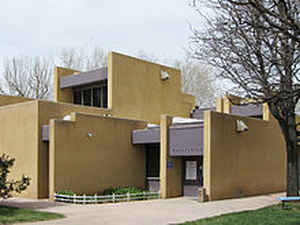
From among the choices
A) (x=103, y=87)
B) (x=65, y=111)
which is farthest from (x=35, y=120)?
(x=103, y=87)

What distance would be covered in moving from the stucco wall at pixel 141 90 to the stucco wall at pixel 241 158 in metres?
7.82

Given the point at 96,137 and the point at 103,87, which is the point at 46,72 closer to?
the point at 103,87

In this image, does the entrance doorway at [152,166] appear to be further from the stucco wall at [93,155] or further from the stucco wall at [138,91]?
the stucco wall at [138,91]

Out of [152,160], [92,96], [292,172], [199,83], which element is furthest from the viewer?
[199,83]

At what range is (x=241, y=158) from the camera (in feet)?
70.2

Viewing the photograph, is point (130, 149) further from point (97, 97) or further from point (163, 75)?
point (163, 75)

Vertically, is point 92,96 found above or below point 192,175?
above

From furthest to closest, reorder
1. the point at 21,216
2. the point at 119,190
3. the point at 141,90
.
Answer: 1. the point at 141,90
2. the point at 119,190
3. the point at 21,216

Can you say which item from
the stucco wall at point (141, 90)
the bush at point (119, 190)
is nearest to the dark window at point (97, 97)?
the stucco wall at point (141, 90)

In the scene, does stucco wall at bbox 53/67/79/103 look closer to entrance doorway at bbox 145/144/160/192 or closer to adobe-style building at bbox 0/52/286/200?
adobe-style building at bbox 0/52/286/200

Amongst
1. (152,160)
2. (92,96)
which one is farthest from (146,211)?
(92,96)

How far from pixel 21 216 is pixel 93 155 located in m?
8.21

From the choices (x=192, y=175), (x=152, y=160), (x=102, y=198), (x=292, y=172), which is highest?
(x=152, y=160)

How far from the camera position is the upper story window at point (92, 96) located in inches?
1088
